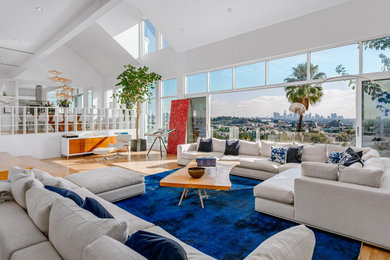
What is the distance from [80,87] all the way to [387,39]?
11388mm

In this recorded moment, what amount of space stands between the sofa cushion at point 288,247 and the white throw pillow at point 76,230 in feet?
2.26

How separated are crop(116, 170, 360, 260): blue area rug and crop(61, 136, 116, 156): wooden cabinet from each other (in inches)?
173

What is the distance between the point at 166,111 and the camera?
8.77 meters

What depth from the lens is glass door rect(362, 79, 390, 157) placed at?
4.30 metres

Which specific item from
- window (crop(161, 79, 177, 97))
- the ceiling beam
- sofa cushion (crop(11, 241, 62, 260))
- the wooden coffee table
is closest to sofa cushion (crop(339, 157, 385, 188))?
the wooden coffee table

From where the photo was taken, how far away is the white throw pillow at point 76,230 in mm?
1140

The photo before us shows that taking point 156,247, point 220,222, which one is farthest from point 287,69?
point 156,247

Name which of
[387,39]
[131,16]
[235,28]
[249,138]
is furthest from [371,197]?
[131,16]

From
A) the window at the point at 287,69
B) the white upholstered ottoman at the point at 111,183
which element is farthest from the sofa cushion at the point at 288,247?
the window at the point at 287,69

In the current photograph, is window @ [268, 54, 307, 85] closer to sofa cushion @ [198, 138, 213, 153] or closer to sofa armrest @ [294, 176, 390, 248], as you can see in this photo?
sofa cushion @ [198, 138, 213, 153]

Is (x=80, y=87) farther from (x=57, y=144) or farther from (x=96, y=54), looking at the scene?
(x=57, y=144)

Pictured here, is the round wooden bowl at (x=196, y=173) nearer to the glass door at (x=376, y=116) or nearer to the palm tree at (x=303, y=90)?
the palm tree at (x=303, y=90)

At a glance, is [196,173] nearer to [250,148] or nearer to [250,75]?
[250,148]

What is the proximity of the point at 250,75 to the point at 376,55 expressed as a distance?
2780mm
